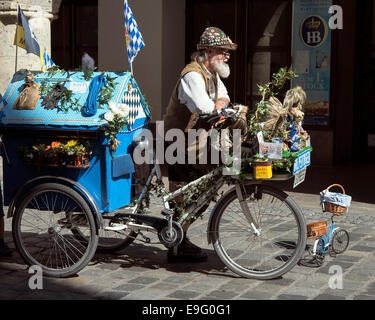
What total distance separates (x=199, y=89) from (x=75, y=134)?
3.14ft

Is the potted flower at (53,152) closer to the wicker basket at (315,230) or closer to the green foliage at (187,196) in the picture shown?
the green foliage at (187,196)

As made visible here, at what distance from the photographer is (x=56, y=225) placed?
5664 millimetres

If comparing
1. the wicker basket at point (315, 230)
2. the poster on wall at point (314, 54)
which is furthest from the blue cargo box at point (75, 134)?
the poster on wall at point (314, 54)

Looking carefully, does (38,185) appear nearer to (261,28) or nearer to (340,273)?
(340,273)

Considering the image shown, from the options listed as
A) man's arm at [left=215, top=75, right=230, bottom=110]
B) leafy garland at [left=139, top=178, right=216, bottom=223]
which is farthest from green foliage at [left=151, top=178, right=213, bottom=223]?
man's arm at [left=215, top=75, right=230, bottom=110]

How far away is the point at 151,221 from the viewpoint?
5.54m

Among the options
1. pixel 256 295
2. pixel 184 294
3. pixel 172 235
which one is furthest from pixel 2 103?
pixel 256 295

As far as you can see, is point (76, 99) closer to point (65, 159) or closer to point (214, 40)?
point (65, 159)

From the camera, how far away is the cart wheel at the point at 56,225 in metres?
5.32

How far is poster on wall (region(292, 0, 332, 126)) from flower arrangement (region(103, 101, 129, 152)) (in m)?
6.70

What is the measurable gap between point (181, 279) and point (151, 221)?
0.51 meters

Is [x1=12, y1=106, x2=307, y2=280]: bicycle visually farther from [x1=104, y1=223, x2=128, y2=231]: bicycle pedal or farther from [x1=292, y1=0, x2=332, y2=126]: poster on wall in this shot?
[x1=292, y1=0, x2=332, y2=126]: poster on wall

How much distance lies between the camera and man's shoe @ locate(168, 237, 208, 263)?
19.1ft
